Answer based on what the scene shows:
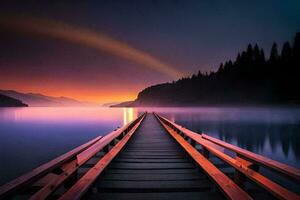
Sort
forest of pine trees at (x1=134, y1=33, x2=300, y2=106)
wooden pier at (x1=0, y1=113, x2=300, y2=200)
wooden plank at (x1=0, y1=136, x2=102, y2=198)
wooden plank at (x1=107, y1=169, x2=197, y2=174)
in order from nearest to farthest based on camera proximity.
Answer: wooden plank at (x1=0, y1=136, x2=102, y2=198), wooden pier at (x1=0, y1=113, x2=300, y2=200), wooden plank at (x1=107, y1=169, x2=197, y2=174), forest of pine trees at (x1=134, y1=33, x2=300, y2=106)

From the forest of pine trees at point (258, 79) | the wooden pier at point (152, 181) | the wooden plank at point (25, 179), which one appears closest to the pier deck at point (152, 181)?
the wooden pier at point (152, 181)

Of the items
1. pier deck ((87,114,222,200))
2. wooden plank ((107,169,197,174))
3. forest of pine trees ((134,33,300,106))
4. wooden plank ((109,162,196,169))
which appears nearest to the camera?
pier deck ((87,114,222,200))

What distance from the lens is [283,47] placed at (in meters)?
122

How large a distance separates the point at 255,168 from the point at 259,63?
149064 millimetres

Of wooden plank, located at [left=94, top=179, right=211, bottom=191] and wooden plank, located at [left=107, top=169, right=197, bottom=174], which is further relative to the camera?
wooden plank, located at [left=107, top=169, right=197, bottom=174]

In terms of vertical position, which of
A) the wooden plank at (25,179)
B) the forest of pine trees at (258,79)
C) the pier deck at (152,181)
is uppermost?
the forest of pine trees at (258,79)

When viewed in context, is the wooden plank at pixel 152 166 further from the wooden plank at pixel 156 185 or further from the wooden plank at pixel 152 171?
the wooden plank at pixel 156 185

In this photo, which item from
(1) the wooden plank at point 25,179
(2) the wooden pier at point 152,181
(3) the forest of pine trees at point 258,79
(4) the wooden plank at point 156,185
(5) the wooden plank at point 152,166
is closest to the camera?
(1) the wooden plank at point 25,179

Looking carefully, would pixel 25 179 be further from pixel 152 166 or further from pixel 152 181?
pixel 152 166

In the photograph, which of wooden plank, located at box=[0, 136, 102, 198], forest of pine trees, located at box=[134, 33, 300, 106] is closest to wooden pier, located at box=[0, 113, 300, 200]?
wooden plank, located at box=[0, 136, 102, 198]

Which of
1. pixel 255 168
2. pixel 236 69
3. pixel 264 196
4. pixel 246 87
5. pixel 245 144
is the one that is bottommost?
pixel 245 144

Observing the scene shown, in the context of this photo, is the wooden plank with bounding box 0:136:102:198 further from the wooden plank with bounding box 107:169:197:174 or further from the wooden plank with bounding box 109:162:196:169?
the wooden plank with bounding box 109:162:196:169

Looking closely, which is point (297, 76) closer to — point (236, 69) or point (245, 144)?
point (236, 69)

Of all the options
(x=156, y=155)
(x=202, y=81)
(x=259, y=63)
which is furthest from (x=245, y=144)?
(x=202, y=81)
